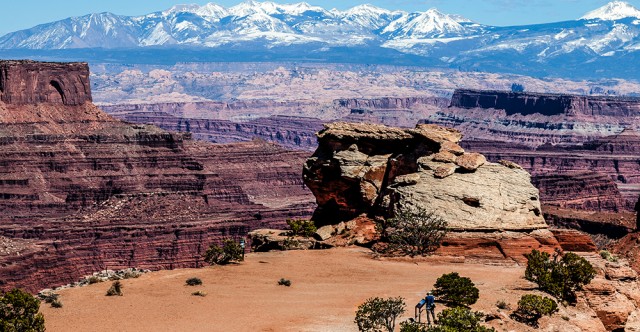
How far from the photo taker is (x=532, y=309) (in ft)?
123

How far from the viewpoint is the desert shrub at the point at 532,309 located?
37.5 m

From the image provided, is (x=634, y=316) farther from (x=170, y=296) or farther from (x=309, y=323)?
(x=170, y=296)

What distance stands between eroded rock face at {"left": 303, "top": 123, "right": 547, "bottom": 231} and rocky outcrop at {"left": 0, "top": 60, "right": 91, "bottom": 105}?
112 m

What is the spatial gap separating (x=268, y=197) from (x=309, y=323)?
146 meters

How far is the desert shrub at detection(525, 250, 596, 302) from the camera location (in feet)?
135

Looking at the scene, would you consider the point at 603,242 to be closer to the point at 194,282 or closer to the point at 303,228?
the point at 303,228

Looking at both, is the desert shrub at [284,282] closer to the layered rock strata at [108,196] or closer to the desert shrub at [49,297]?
the desert shrub at [49,297]

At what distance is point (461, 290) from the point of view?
1523 inches

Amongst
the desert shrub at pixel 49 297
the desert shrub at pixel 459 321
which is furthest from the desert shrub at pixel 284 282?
the desert shrub at pixel 459 321

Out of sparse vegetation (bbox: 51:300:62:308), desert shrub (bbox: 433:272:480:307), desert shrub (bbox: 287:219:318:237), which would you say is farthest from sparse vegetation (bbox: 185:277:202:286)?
desert shrub (bbox: 287:219:318:237)

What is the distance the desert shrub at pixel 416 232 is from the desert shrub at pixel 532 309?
1010cm

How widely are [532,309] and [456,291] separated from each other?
2.29 meters

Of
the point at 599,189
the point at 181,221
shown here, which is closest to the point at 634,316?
the point at 181,221

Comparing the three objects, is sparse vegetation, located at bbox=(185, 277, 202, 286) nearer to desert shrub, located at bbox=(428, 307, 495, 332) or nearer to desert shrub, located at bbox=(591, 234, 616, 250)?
desert shrub, located at bbox=(428, 307, 495, 332)
